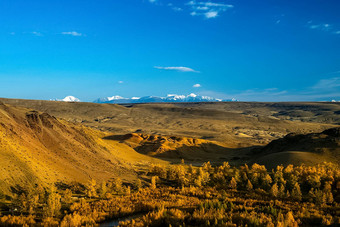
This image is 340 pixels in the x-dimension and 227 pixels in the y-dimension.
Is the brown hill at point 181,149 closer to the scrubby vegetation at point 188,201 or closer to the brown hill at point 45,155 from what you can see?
the brown hill at point 45,155

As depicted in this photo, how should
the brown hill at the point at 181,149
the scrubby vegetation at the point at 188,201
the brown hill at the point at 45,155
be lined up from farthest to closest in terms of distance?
the brown hill at the point at 181,149, the brown hill at the point at 45,155, the scrubby vegetation at the point at 188,201

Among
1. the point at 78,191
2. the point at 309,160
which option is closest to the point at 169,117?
the point at 309,160

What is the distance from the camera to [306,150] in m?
53.1

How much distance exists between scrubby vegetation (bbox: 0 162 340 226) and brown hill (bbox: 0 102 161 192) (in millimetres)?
2110

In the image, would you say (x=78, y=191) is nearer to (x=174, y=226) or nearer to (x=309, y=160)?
(x=174, y=226)

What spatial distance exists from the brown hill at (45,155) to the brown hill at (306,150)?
2963 centimetres

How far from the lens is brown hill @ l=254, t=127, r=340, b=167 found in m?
46.4

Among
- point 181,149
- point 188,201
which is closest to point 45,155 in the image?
point 188,201

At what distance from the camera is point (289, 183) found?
109 ft

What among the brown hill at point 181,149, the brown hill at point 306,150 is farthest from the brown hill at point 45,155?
the brown hill at point 306,150

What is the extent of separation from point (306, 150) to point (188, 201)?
38952 millimetres

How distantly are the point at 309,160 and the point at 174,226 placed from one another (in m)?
36.5

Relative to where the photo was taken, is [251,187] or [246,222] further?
[251,187]

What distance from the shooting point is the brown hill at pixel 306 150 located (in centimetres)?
4644
